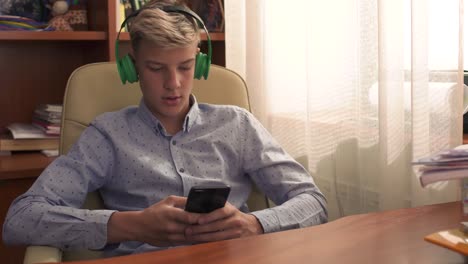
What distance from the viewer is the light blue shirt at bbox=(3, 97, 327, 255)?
4.41 feet

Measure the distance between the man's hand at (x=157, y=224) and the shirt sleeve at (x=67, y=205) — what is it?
0.11 feet

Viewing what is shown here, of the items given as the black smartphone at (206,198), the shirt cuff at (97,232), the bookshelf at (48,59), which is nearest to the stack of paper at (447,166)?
the black smartphone at (206,198)

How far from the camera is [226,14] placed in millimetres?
2268

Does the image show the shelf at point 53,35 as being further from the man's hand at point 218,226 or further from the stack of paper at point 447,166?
the stack of paper at point 447,166

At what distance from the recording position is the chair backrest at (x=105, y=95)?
1646 millimetres

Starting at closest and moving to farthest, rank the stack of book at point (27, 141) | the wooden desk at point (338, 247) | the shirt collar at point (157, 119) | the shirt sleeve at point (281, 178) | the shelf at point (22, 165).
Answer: the wooden desk at point (338, 247), the shirt sleeve at point (281, 178), the shirt collar at point (157, 119), the shelf at point (22, 165), the stack of book at point (27, 141)

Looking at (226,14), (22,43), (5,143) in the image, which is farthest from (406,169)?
(22,43)

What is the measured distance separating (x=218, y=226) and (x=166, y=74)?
43 cm

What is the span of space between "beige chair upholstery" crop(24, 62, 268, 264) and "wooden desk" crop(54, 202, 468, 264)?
62 cm

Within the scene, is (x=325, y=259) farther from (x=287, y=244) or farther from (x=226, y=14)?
(x=226, y=14)

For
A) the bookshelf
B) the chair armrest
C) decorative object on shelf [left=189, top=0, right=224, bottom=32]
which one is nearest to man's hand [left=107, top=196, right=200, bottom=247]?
the chair armrest

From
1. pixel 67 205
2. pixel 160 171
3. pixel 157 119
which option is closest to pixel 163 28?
pixel 157 119

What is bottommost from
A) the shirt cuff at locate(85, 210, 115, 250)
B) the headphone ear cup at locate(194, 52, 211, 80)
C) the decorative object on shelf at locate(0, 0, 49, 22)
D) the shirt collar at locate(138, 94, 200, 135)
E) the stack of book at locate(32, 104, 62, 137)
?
the shirt cuff at locate(85, 210, 115, 250)

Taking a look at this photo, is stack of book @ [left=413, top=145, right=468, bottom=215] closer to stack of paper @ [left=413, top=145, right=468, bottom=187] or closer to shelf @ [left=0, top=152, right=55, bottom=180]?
stack of paper @ [left=413, top=145, right=468, bottom=187]
